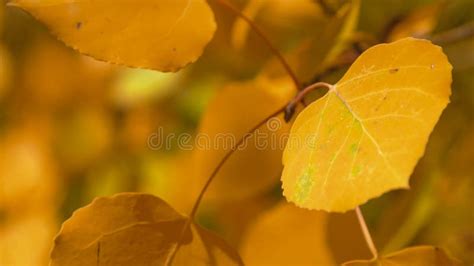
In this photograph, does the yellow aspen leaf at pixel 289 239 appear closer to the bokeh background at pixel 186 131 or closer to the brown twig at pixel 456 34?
the bokeh background at pixel 186 131


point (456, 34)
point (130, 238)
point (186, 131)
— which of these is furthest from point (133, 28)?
Answer: point (186, 131)

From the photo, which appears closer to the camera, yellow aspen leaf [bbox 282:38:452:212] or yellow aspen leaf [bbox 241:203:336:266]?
yellow aspen leaf [bbox 282:38:452:212]

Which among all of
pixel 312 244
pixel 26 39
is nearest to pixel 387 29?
pixel 312 244

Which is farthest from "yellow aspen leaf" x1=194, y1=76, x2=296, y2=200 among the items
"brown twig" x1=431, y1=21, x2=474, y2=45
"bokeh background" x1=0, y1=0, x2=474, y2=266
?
"brown twig" x1=431, y1=21, x2=474, y2=45

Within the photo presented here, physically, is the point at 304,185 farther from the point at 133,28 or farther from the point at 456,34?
the point at 456,34

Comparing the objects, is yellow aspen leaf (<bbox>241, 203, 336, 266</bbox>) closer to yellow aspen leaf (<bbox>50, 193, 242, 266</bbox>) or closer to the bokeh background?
the bokeh background

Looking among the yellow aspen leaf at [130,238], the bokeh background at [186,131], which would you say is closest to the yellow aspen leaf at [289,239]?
the bokeh background at [186,131]

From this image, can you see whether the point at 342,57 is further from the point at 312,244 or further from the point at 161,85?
the point at 161,85
